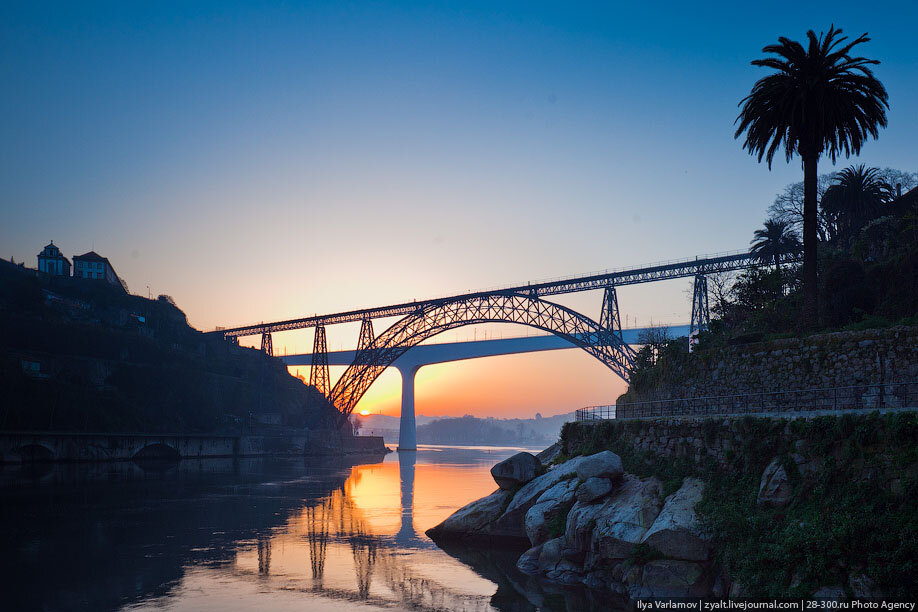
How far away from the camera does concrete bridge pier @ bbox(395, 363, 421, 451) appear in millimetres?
115812

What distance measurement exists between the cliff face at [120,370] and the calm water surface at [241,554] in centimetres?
2741

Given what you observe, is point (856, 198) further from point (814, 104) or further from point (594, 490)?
point (594, 490)

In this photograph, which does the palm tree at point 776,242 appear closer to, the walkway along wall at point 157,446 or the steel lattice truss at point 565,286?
the steel lattice truss at point 565,286

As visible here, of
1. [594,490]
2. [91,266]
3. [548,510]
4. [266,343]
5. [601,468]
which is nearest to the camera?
[594,490]

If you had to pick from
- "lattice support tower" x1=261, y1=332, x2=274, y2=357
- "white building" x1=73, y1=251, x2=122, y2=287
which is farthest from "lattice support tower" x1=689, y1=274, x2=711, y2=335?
"white building" x1=73, y1=251, x2=122, y2=287

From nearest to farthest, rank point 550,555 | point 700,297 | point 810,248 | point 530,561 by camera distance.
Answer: point 550,555 → point 530,561 → point 810,248 → point 700,297

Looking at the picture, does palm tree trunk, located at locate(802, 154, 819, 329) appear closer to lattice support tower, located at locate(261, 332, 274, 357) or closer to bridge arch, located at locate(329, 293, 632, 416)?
bridge arch, located at locate(329, 293, 632, 416)

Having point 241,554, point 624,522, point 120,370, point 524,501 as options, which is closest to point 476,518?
point 524,501

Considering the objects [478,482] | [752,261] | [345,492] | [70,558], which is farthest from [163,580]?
[752,261]

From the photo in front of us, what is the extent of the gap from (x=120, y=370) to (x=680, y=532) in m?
82.6

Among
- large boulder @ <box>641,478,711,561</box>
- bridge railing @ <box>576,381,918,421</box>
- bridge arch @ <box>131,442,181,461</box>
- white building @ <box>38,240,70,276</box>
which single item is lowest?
bridge arch @ <box>131,442,181,461</box>

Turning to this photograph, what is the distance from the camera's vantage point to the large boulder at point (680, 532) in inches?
583

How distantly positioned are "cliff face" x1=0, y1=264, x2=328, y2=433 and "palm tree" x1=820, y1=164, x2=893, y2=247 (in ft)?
225

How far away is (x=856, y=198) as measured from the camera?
116 ft
